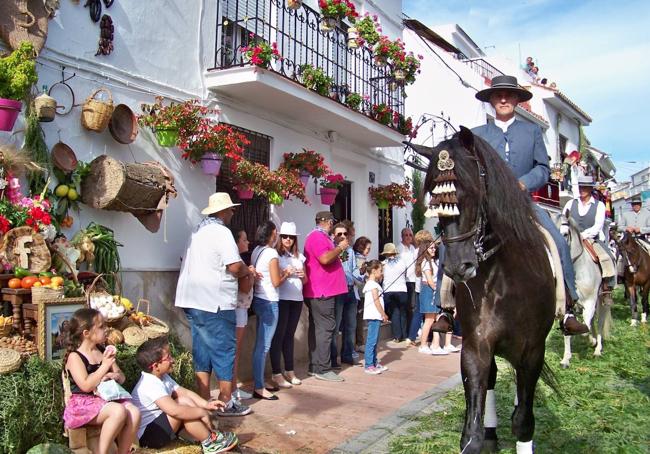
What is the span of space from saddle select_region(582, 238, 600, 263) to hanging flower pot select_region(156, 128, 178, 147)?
6579 millimetres

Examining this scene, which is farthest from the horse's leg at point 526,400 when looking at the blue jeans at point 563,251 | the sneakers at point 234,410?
the sneakers at point 234,410

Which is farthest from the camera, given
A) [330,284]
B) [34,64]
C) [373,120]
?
[373,120]

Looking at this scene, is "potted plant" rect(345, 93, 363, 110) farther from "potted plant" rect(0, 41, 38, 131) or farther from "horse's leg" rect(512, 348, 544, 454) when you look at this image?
"horse's leg" rect(512, 348, 544, 454)

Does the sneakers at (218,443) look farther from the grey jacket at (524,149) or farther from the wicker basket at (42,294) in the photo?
the grey jacket at (524,149)

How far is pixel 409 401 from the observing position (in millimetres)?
7125

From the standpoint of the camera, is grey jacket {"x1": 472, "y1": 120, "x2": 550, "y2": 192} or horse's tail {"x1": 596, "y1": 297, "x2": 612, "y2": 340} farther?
horse's tail {"x1": 596, "y1": 297, "x2": 612, "y2": 340}

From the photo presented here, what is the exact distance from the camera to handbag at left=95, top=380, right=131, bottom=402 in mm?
4367

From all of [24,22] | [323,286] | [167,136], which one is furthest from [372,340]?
[24,22]

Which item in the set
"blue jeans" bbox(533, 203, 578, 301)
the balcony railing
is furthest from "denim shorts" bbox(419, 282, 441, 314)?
"blue jeans" bbox(533, 203, 578, 301)

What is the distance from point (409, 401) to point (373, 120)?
567 cm

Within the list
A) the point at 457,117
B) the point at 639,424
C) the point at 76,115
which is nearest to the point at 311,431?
the point at 639,424

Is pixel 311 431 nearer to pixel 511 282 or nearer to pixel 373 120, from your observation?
pixel 511 282

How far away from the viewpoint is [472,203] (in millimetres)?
3562

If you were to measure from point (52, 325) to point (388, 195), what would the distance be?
8.47 metres
